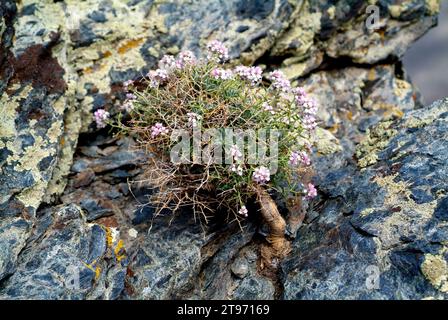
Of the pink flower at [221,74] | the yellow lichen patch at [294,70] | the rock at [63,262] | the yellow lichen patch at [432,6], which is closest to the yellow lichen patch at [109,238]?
the rock at [63,262]

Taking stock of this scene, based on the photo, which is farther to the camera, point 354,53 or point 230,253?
point 354,53

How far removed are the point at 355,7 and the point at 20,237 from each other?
5.30 metres

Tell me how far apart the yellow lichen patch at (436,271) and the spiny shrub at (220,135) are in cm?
125

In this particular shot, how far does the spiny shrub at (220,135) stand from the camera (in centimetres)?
431

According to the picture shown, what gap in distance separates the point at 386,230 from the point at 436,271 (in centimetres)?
56

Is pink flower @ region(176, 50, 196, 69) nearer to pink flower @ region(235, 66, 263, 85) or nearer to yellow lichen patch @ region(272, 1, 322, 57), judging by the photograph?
pink flower @ region(235, 66, 263, 85)

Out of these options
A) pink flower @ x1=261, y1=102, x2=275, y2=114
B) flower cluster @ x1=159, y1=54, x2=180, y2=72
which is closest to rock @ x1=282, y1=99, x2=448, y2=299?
pink flower @ x1=261, y1=102, x2=275, y2=114

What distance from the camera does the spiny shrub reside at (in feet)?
14.1

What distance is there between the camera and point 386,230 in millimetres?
4230

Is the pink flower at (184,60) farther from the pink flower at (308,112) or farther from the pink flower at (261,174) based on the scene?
the pink flower at (261,174)

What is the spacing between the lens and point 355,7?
22.7 feet

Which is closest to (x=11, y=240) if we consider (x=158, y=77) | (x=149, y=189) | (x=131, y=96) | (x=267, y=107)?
(x=149, y=189)
